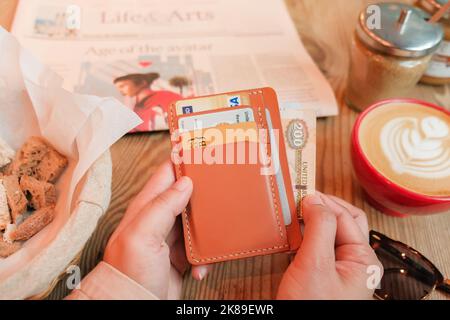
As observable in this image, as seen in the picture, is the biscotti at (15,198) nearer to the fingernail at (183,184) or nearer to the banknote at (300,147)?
the fingernail at (183,184)

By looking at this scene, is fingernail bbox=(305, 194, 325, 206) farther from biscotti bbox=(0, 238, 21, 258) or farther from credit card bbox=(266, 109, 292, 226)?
biscotti bbox=(0, 238, 21, 258)

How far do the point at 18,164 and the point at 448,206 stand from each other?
492 mm

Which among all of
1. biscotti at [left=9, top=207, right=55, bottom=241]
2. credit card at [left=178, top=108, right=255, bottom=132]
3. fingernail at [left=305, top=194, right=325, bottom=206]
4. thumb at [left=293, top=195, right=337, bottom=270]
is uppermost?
credit card at [left=178, top=108, right=255, bottom=132]

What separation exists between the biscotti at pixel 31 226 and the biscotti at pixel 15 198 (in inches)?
1.2

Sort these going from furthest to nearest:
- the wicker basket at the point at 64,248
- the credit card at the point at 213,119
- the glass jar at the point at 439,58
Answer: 1. the glass jar at the point at 439,58
2. the credit card at the point at 213,119
3. the wicker basket at the point at 64,248

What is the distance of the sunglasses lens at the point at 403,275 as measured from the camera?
43cm

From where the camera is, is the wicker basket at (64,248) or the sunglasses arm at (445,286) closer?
the wicker basket at (64,248)

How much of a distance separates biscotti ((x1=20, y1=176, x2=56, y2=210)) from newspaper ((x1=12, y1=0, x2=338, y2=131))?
6.8 inches

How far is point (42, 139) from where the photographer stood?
462 millimetres

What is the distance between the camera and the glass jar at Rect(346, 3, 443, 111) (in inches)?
20.0

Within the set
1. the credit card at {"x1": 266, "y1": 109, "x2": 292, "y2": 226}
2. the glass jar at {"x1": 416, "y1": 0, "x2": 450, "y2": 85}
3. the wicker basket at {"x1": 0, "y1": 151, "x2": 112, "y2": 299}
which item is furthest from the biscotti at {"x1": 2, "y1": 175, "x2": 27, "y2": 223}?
the glass jar at {"x1": 416, "y1": 0, "x2": 450, "y2": 85}

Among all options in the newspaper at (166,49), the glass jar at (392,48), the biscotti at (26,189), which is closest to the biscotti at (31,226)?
the biscotti at (26,189)

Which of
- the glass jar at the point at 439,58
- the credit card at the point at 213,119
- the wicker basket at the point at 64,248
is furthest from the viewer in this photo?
the glass jar at the point at 439,58

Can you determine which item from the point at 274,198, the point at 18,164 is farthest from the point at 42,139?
the point at 274,198
